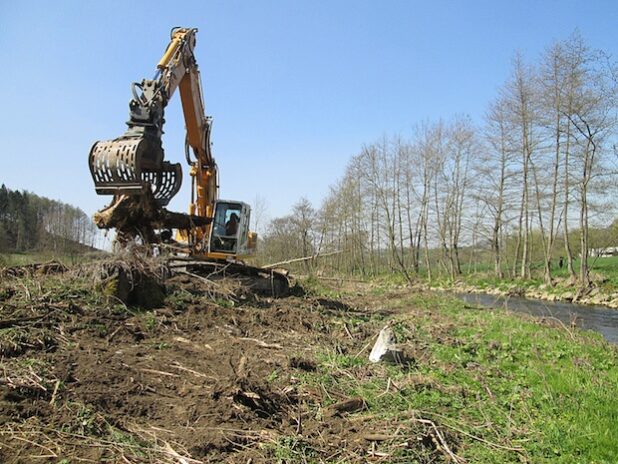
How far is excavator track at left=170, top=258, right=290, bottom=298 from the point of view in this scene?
1034 cm

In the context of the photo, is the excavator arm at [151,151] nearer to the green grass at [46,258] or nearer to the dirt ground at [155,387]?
the green grass at [46,258]

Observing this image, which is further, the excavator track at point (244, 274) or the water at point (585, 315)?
the water at point (585, 315)

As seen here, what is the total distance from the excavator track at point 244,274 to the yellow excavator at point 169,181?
0.03m

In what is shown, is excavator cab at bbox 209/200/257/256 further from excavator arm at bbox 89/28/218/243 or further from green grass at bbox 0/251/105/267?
green grass at bbox 0/251/105/267

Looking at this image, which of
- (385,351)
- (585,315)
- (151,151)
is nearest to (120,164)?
(151,151)

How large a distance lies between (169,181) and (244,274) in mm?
2875

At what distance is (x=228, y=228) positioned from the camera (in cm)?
1259

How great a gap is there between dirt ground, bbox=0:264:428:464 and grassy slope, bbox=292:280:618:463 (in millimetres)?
→ 498

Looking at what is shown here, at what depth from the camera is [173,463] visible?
3.22 m

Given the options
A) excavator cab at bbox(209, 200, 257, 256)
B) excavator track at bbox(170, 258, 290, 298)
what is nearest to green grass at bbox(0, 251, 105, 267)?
excavator track at bbox(170, 258, 290, 298)

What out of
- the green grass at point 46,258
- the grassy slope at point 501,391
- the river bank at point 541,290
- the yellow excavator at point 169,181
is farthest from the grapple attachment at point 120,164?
the river bank at point 541,290

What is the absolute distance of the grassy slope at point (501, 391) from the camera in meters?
4.05

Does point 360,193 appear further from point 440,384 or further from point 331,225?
point 440,384

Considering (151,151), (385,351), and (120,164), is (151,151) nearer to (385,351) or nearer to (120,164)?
(120,164)
